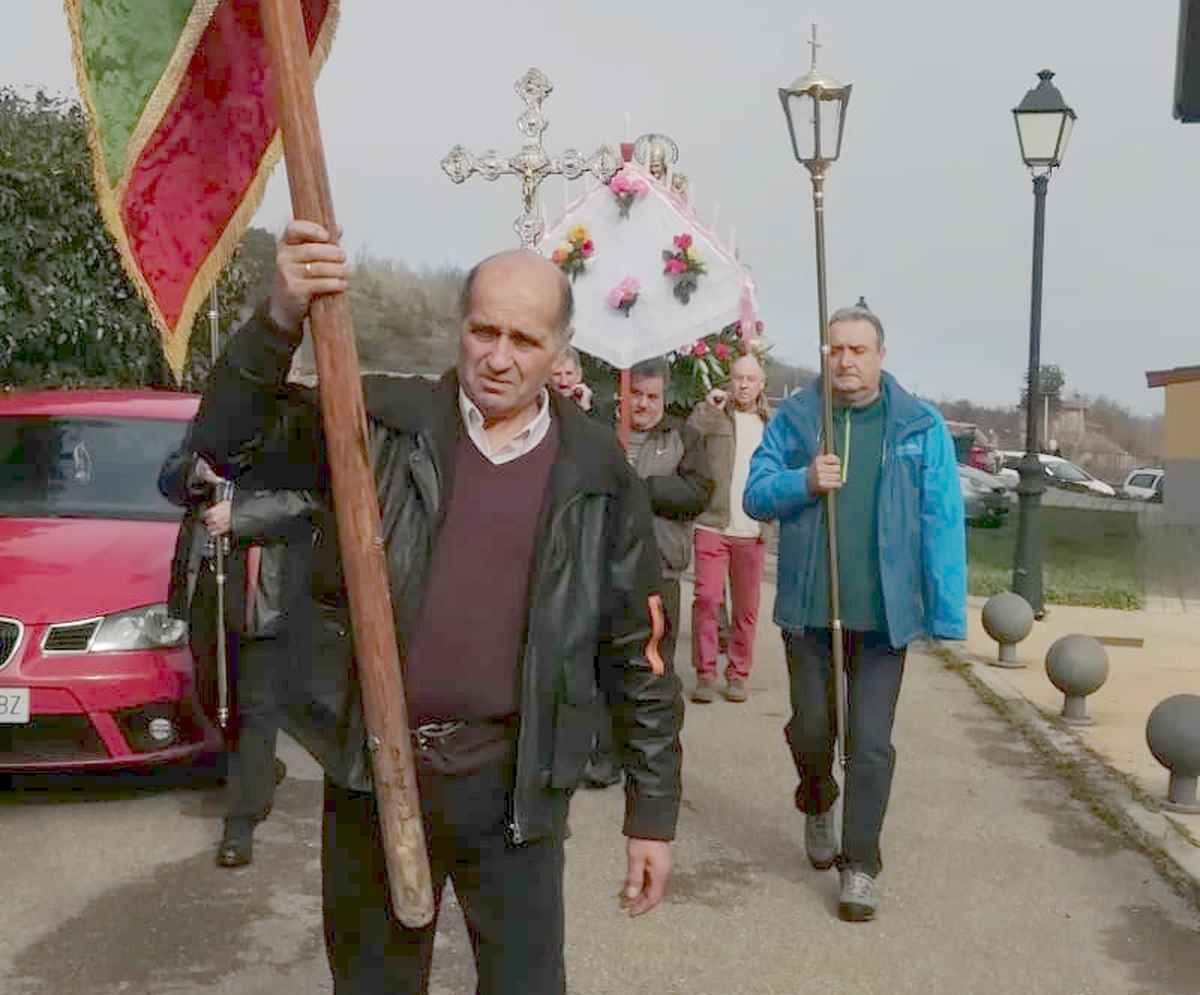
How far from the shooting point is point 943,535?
5.86m

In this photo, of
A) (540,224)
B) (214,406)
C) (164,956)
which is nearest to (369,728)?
(214,406)

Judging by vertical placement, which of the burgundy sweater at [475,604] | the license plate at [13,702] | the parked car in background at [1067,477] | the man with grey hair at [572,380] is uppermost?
the burgundy sweater at [475,604]

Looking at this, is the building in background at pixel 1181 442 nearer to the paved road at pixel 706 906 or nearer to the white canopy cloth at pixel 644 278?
the white canopy cloth at pixel 644 278

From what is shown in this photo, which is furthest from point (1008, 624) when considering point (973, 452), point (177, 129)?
point (973, 452)

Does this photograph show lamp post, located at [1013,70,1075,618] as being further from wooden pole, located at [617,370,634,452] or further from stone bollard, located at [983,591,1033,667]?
wooden pole, located at [617,370,634,452]

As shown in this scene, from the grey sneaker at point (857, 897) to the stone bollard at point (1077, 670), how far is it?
4267mm

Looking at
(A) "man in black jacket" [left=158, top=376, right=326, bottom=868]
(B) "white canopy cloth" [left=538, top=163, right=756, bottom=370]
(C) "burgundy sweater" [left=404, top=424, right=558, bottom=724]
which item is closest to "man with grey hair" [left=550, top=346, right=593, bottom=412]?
(B) "white canopy cloth" [left=538, top=163, right=756, bottom=370]

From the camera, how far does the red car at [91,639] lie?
6.61 meters

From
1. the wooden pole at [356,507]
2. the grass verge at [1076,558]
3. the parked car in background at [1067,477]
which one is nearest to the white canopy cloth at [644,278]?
the wooden pole at [356,507]

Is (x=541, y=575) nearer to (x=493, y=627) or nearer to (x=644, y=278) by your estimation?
(x=493, y=627)

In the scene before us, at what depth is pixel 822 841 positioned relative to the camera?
20.9 ft

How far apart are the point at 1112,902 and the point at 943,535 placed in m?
1.49

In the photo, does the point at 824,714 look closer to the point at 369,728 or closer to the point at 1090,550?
the point at 369,728

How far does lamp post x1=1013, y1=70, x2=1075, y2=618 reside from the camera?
50.8ft
